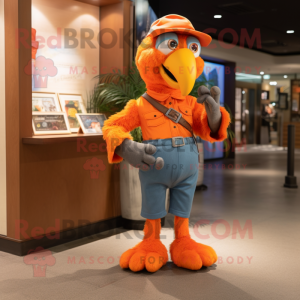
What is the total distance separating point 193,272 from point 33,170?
4.34ft

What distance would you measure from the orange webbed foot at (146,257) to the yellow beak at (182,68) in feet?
3.24

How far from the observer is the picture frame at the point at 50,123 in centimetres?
309

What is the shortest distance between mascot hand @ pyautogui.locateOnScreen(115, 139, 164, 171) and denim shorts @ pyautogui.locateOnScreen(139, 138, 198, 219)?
0.51 ft

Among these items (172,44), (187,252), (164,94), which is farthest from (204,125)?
(187,252)

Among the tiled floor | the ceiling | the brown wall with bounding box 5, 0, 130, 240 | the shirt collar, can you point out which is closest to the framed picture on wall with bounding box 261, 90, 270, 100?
the ceiling

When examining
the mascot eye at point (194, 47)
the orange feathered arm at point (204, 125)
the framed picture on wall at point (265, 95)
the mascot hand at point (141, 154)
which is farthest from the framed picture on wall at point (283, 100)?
the mascot hand at point (141, 154)

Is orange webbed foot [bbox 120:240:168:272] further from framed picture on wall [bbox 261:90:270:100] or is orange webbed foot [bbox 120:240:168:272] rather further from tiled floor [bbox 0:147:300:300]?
framed picture on wall [bbox 261:90:270:100]

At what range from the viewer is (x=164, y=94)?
2.57 meters

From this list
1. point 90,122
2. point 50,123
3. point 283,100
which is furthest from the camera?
point 283,100

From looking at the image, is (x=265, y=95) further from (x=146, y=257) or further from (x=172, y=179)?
(x=146, y=257)

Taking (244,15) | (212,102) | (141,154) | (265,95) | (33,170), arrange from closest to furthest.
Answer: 1. (141,154)
2. (212,102)
3. (33,170)
4. (244,15)
5. (265,95)

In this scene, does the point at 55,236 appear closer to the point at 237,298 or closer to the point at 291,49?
the point at 237,298

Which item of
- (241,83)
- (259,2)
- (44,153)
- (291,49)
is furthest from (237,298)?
(241,83)

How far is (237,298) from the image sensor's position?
2.19 m
